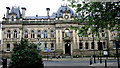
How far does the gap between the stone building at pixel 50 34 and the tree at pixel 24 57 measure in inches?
1189

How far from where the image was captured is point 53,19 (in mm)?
41719

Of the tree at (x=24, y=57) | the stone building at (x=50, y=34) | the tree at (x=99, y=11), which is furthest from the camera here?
the stone building at (x=50, y=34)

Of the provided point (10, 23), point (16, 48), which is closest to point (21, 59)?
point (16, 48)

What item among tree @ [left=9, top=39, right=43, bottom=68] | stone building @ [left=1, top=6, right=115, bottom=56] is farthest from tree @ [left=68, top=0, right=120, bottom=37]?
stone building @ [left=1, top=6, right=115, bottom=56]

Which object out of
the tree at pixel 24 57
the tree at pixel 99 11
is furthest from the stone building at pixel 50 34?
the tree at pixel 24 57

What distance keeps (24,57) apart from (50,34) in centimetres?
3266

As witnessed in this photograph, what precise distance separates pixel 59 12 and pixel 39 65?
36.0m

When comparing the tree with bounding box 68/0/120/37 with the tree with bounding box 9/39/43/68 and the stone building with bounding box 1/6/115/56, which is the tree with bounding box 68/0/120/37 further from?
the stone building with bounding box 1/6/115/56

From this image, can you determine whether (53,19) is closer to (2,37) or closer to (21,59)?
(2,37)

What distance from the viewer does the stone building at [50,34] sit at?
3973 cm

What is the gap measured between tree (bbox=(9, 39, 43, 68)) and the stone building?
30198mm

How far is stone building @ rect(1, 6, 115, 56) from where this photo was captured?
3973 centimetres

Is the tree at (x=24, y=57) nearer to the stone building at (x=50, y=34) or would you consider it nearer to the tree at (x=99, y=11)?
the tree at (x=99, y=11)

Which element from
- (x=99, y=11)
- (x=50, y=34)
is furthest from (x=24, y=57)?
(x=50, y=34)
